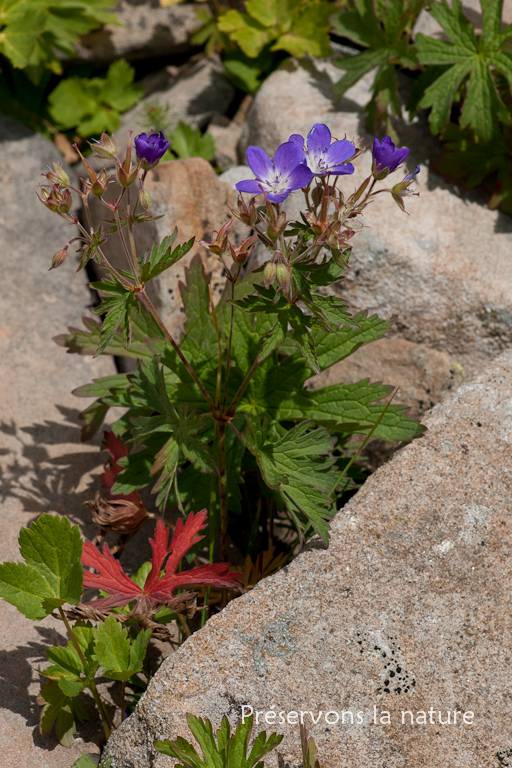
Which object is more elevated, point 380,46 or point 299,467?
point 380,46

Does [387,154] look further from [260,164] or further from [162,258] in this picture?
[162,258]

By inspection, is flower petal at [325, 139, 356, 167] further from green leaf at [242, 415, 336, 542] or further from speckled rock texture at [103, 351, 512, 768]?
speckled rock texture at [103, 351, 512, 768]

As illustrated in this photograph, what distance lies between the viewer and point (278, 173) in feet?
6.80

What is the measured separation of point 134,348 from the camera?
9.59 ft

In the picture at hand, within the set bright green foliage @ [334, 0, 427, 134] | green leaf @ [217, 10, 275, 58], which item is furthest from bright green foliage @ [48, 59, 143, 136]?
bright green foliage @ [334, 0, 427, 134]

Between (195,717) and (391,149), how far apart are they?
1917 millimetres

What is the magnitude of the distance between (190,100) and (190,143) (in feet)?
1.88

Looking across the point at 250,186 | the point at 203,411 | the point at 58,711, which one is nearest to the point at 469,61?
the point at 250,186

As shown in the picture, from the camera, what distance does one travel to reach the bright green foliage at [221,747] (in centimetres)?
197

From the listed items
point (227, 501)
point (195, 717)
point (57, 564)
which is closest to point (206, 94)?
point (227, 501)

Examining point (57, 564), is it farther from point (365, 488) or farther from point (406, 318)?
point (406, 318)

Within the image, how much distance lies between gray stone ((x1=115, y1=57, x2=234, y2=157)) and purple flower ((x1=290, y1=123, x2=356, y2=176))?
2776 millimetres

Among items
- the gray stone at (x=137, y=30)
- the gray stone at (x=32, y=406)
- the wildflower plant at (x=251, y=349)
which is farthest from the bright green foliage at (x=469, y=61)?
the gray stone at (x=32, y=406)

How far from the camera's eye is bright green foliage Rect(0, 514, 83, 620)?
2268 mm
